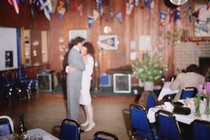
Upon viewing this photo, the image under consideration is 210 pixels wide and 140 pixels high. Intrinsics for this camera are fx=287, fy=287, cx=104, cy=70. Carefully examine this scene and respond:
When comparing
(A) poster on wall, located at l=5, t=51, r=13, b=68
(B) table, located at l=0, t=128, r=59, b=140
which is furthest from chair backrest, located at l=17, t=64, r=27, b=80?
(B) table, located at l=0, t=128, r=59, b=140

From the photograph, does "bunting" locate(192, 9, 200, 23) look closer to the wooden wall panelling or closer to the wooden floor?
the wooden floor

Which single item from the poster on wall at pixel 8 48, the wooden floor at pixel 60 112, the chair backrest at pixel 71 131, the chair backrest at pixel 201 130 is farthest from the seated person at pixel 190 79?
the poster on wall at pixel 8 48

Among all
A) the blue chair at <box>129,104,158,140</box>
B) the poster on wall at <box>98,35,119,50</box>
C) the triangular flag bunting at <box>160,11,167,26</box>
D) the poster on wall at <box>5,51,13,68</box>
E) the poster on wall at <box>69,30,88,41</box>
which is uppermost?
the triangular flag bunting at <box>160,11,167,26</box>

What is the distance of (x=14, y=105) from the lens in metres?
7.89

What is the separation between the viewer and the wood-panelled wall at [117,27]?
32.1 feet

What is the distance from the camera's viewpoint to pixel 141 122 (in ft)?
12.9

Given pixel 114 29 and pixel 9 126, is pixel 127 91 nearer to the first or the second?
pixel 114 29

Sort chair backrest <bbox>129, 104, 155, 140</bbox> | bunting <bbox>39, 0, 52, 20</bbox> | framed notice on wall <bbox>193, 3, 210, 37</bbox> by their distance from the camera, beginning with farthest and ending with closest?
framed notice on wall <bbox>193, 3, 210, 37</bbox> < bunting <bbox>39, 0, 52, 20</bbox> < chair backrest <bbox>129, 104, 155, 140</bbox>

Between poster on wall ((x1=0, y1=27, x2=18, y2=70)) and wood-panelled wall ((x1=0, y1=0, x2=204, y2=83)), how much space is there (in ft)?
1.80

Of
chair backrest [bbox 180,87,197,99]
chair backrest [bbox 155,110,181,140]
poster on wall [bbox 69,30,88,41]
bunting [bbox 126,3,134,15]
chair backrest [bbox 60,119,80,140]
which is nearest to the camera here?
chair backrest [bbox 60,119,80,140]

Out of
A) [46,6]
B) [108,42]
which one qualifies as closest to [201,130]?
[46,6]

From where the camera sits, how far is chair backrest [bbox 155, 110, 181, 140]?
3396 mm

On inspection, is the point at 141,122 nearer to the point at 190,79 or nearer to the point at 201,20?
the point at 190,79

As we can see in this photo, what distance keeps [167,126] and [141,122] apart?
0.47 m
